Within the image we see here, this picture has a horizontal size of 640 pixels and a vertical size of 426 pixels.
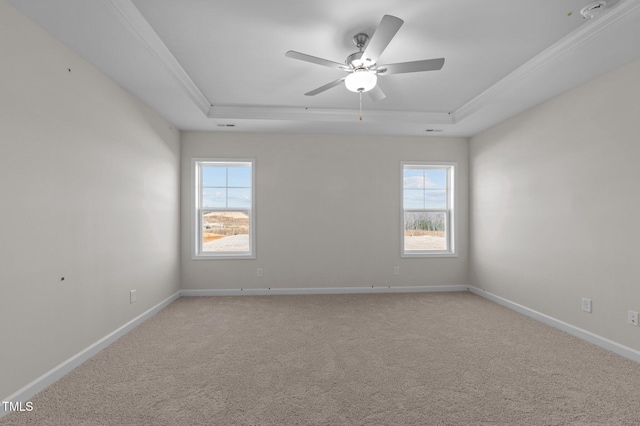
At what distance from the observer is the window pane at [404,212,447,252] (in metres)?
4.79

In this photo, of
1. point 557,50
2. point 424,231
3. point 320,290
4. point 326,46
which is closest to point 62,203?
point 326,46

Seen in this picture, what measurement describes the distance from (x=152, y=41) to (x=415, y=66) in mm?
2008

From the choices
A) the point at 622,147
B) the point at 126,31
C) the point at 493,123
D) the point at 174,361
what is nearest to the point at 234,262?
the point at 174,361

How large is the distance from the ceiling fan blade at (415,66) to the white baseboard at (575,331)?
278 cm

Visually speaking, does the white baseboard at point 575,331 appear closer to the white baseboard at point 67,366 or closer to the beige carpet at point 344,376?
the beige carpet at point 344,376

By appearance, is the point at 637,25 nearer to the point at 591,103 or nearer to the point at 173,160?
the point at 591,103

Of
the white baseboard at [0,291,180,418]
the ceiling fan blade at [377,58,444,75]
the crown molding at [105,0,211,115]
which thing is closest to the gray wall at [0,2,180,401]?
the white baseboard at [0,291,180,418]

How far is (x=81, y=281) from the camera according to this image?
2430 mm

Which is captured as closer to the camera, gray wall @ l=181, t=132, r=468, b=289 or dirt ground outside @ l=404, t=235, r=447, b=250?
gray wall @ l=181, t=132, r=468, b=289

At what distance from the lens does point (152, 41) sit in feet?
7.61

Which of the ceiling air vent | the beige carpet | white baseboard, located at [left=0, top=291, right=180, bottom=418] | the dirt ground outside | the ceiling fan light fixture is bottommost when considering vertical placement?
the beige carpet

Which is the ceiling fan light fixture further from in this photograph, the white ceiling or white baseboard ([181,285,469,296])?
white baseboard ([181,285,469,296])

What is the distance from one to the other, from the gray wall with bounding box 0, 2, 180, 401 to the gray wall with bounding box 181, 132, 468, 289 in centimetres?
116

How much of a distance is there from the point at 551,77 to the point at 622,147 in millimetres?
844
